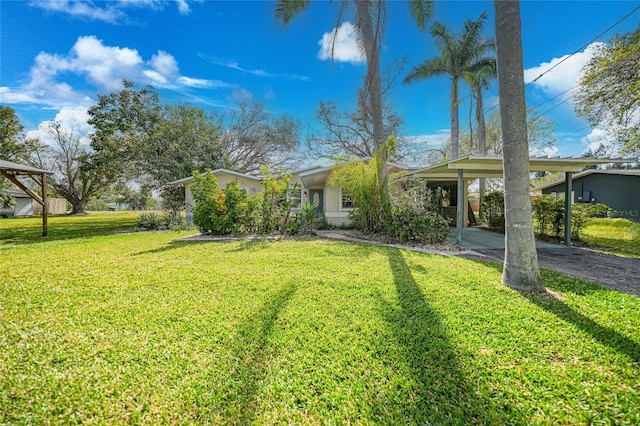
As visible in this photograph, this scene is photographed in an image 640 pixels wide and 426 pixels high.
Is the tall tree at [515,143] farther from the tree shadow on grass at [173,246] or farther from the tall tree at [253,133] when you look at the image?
the tall tree at [253,133]

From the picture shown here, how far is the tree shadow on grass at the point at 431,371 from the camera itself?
6.16ft

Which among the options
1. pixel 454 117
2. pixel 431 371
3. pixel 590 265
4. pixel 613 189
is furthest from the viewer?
pixel 613 189

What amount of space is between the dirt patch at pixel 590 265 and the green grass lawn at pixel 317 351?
678mm

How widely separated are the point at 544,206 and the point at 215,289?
1136 cm

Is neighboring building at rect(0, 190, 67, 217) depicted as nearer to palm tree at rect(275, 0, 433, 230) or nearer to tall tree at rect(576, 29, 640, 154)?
palm tree at rect(275, 0, 433, 230)

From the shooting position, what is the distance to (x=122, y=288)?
4.50 meters

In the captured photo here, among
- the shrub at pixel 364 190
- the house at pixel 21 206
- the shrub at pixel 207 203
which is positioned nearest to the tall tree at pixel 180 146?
the shrub at pixel 207 203

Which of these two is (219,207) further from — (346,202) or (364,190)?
(346,202)

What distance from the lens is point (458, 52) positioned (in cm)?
1465

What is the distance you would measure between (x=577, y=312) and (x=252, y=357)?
399cm

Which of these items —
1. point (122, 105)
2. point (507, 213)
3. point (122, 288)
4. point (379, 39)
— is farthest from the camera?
point (122, 105)

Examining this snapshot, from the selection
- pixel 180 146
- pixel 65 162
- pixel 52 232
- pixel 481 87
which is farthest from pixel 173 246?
pixel 65 162

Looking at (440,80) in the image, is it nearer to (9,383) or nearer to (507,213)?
(507,213)

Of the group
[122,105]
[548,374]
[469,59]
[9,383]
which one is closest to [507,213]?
[548,374]
